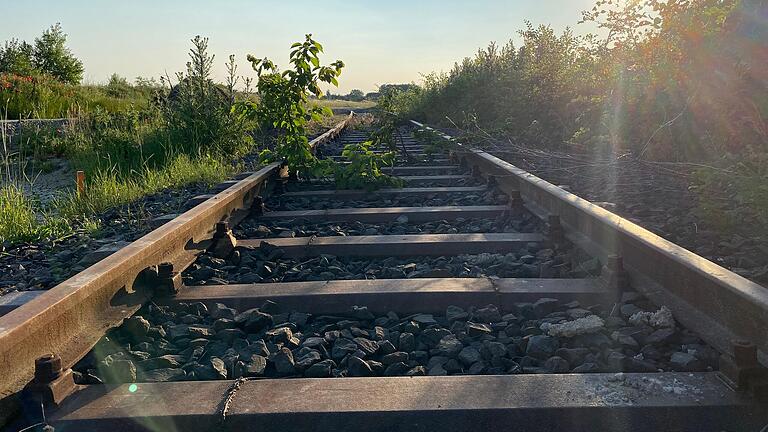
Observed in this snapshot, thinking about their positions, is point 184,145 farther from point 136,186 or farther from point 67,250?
point 67,250

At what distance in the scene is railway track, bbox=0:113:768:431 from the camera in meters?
1.75

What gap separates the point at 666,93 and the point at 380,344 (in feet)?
15.5

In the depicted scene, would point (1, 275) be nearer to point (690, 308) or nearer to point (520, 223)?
point (520, 223)

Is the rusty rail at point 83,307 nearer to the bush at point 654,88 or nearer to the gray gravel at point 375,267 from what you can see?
the gray gravel at point 375,267

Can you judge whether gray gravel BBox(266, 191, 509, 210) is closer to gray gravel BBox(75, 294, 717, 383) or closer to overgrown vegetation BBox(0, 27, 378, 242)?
overgrown vegetation BBox(0, 27, 378, 242)

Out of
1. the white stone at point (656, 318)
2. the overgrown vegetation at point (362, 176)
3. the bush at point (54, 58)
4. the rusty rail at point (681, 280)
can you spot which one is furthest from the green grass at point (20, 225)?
the bush at point (54, 58)

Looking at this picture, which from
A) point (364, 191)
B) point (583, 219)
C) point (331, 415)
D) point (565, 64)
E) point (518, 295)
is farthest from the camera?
point (565, 64)

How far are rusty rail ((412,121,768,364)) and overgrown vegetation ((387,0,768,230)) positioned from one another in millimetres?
1082

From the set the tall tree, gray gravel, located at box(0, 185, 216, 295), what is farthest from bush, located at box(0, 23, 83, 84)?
gray gravel, located at box(0, 185, 216, 295)

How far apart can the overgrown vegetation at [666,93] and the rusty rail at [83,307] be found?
10.6 ft

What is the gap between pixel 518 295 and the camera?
2746 millimetres

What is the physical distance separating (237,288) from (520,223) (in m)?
2.14

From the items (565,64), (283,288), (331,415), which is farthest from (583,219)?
(565,64)

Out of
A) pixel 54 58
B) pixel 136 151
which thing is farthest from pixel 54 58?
pixel 136 151
